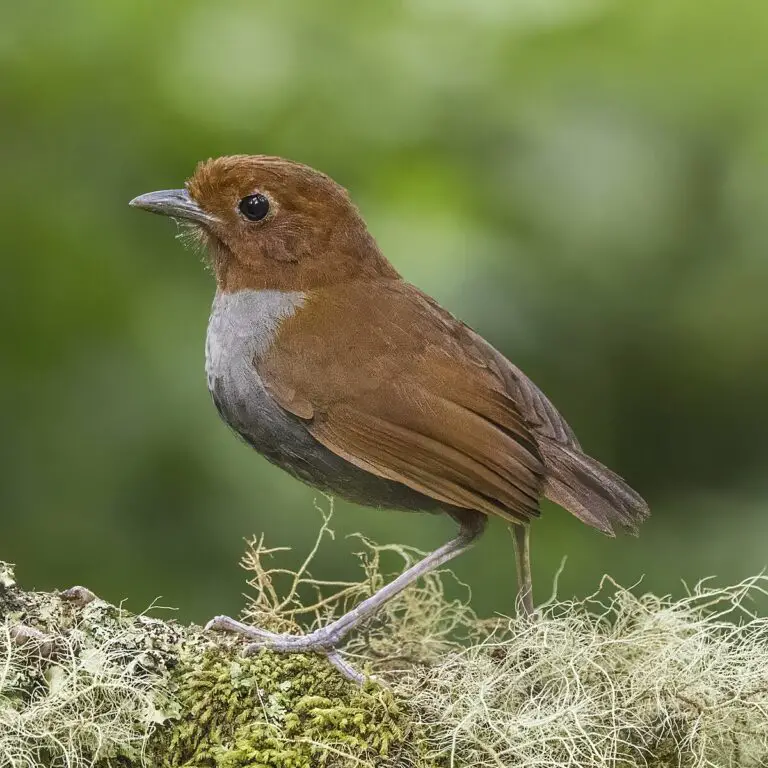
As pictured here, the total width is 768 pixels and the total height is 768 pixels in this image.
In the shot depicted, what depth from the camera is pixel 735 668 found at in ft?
8.61

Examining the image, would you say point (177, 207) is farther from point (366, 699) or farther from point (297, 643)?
point (366, 699)

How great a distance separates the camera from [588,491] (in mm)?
2857

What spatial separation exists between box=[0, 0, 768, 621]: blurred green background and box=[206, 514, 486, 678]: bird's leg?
893 millimetres

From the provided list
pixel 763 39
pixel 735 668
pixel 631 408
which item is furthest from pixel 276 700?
pixel 763 39

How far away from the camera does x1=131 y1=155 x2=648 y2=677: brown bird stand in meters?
2.78

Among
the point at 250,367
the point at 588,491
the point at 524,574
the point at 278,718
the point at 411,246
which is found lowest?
the point at 278,718

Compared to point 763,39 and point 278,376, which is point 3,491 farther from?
point 763,39

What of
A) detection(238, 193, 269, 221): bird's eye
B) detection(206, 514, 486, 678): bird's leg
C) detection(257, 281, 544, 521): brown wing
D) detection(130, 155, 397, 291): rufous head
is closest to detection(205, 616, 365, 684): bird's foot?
detection(206, 514, 486, 678): bird's leg

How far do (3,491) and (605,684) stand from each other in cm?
217

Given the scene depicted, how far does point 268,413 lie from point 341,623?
0.55 metres

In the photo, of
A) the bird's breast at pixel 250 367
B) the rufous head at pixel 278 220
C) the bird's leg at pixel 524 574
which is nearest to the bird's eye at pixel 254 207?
the rufous head at pixel 278 220

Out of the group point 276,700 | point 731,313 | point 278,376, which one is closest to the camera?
point 276,700

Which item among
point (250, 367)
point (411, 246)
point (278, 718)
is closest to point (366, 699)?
point (278, 718)

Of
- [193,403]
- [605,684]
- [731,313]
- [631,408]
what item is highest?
[731,313]
